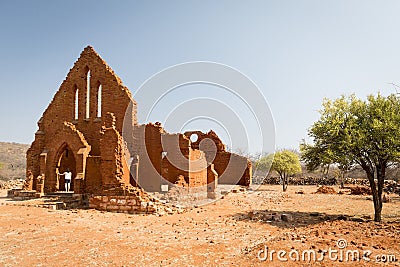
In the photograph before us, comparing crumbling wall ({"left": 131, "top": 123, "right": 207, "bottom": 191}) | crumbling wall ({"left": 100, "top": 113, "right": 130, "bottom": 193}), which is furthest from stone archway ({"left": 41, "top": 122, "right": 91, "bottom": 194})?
crumbling wall ({"left": 131, "top": 123, "right": 207, "bottom": 191})

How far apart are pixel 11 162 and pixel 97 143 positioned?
46141 millimetres

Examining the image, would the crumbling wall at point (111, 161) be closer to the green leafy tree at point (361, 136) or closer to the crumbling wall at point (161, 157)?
the crumbling wall at point (161, 157)

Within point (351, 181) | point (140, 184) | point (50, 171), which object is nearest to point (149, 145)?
point (140, 184)

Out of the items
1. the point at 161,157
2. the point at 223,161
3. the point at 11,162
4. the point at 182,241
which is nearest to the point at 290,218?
the point at 182,241

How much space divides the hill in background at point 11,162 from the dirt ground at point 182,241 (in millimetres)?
35731

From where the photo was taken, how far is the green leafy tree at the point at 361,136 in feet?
40.2

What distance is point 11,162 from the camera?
189ft

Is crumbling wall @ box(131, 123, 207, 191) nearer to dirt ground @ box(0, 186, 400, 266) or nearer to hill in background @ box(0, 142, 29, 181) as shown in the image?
dirt ground @ box(0, 186, 400, 266)

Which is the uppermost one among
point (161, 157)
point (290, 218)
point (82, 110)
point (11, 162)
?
point (82, 110)

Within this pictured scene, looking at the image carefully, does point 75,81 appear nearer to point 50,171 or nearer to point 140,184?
point 50,171

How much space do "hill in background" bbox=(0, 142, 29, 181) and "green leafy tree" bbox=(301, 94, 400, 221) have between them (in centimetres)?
4138

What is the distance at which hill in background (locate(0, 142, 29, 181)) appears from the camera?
45634 mm

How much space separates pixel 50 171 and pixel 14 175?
32162 mm

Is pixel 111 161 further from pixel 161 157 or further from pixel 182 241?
pixel 182 241
